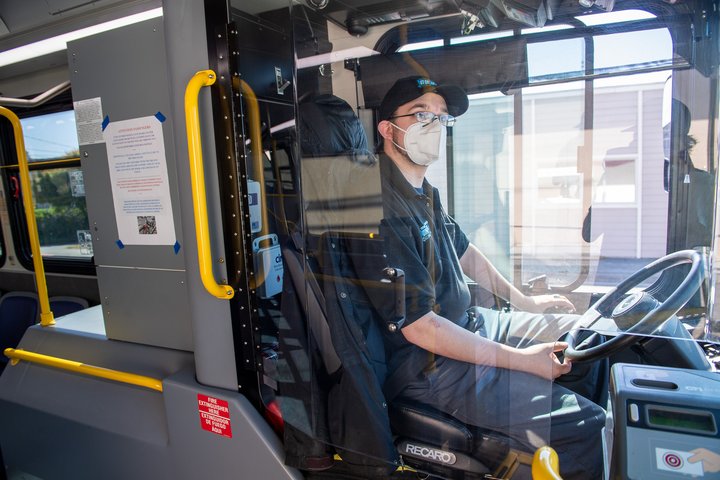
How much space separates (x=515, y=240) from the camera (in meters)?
1.22

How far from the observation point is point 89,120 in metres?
2.21

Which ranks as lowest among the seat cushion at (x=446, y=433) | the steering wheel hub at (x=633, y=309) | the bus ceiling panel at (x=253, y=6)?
the seat cushion at (x=446, y=433)

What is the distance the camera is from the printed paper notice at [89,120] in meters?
2.18

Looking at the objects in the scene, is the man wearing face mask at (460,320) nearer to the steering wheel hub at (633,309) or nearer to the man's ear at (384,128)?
the man's ear at (384,128)

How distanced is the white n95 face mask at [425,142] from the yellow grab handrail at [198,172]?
0.69m

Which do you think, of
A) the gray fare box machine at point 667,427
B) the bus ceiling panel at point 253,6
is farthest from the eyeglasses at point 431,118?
the gray fare box machine at point 667,427

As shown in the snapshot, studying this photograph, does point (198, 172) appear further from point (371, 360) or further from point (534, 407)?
point (534, 407)

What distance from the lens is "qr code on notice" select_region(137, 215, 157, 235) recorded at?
2123 mm

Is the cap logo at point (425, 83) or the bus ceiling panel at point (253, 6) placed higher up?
the bus ceiling panel at point (253, 6)

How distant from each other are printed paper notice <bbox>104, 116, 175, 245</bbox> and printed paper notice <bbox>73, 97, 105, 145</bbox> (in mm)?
83

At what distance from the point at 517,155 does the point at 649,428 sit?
669mm

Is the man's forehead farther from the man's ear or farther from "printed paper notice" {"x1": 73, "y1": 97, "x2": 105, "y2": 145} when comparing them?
"printed paper notice" {"x1": 73, "y1": 97, "x2": 105, "y2": 145}

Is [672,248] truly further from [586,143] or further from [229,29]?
[229,29]

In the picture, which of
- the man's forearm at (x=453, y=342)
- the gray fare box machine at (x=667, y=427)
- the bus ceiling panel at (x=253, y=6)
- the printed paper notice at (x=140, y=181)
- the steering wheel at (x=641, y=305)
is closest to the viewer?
the gray fare box machine at (x=667, y=427)
